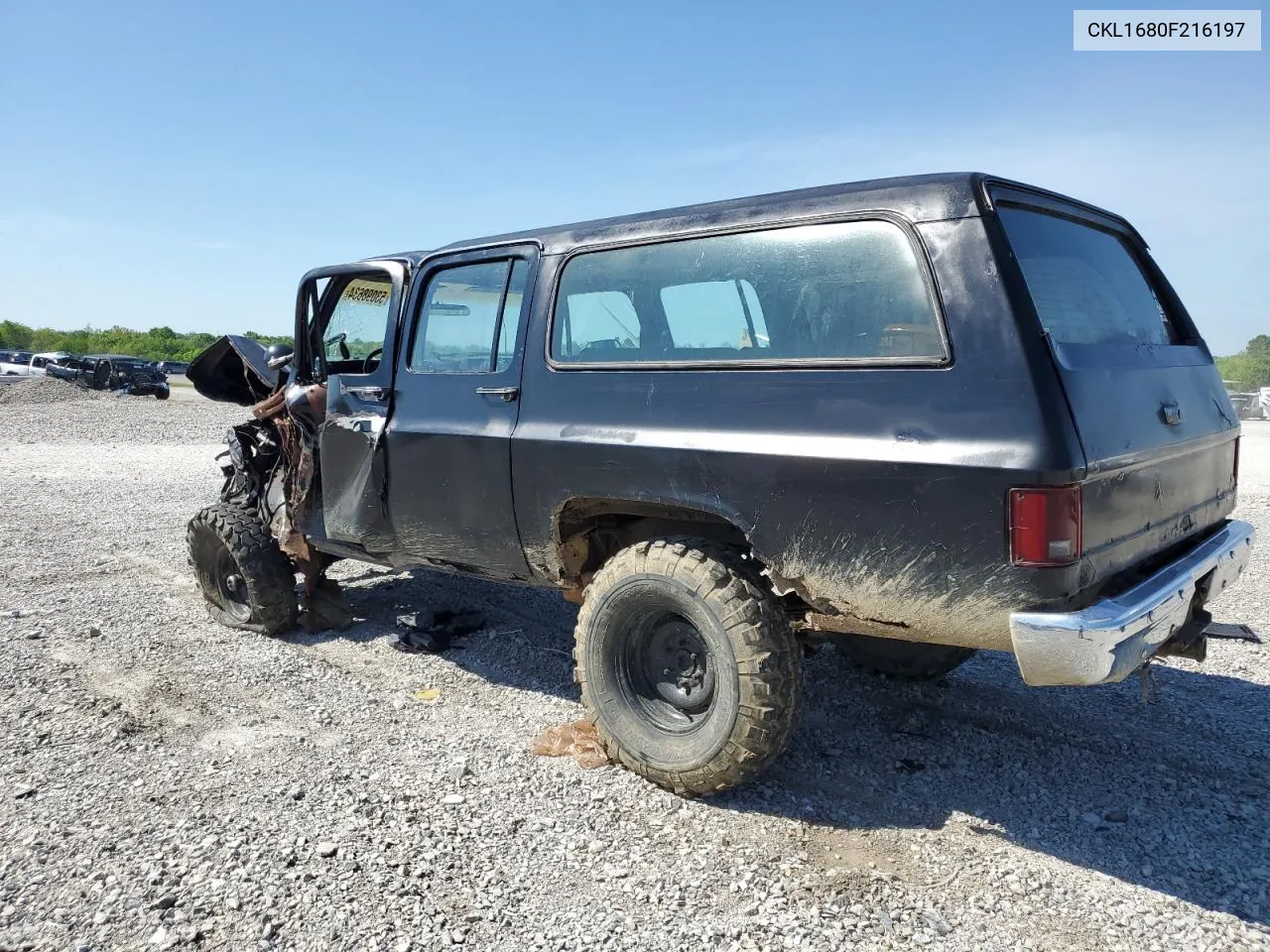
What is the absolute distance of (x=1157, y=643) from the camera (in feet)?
9.45

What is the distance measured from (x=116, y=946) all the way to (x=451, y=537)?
2.00m

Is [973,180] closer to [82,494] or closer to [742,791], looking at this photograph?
[742,791]

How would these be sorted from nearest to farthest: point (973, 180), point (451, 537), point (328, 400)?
point (973, 180), point (451, 537), point (328, 400)

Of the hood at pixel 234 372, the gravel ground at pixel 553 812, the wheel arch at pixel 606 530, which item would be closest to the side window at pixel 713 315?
the wheel arch at pixel 606 530

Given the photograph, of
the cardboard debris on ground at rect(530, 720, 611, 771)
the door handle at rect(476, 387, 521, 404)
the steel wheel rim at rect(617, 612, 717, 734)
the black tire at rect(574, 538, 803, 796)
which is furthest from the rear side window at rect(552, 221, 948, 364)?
the cardboard debris on ground at rect(530, 720, 611, 771)

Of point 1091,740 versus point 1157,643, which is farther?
point 1091,740

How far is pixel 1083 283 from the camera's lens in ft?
10.7

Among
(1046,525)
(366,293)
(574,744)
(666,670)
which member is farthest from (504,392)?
(1046,525)

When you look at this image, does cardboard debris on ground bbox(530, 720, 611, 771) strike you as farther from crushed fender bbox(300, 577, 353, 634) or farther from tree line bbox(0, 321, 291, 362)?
tree line bbox(0, 321, 291, 362)

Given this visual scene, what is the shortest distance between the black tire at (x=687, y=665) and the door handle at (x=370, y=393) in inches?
61.2

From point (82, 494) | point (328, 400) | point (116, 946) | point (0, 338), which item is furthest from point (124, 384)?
point (0, 338)

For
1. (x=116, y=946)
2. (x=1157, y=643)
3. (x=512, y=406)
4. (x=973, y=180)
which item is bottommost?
(x=116, y=946)

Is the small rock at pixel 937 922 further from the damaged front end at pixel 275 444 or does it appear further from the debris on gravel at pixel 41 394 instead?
the debris on gravel at pixel 41 394

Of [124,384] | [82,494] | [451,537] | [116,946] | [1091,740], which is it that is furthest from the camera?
[124,384]
